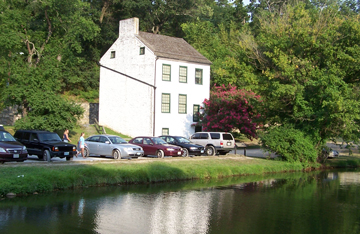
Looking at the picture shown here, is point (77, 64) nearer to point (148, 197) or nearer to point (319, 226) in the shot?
point (148, 197)

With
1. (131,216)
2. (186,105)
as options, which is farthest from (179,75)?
(131,216)

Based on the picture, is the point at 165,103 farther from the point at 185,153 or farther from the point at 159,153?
the point at 159,153

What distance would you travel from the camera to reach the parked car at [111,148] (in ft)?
82.3

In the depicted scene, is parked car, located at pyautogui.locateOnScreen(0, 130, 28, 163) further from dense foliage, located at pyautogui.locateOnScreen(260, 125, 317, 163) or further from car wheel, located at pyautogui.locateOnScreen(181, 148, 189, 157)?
dense foliage, located at pyautogui.locateOnScreen(260, 125, 317, 163)

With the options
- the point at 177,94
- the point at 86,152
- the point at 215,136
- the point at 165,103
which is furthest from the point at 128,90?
the point at 86,152

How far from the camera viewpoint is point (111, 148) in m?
25.6

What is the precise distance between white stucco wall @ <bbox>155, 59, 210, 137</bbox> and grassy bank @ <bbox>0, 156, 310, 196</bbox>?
1304 centimetres

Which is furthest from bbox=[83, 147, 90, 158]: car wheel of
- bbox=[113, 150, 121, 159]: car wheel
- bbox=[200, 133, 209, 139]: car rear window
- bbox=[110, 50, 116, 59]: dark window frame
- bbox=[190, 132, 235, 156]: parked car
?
bbox=[110, 50, 116, 59]: dark window frame

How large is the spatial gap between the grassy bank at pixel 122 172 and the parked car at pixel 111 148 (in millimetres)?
1477

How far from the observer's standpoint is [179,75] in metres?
41.9

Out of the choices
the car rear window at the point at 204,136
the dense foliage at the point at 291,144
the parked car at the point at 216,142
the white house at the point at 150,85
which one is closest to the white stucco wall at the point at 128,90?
the white house at the point at 150,85

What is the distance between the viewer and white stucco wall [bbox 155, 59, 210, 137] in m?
40.5

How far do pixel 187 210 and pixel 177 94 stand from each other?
27.7 m

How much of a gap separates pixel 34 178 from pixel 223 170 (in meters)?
11.6
